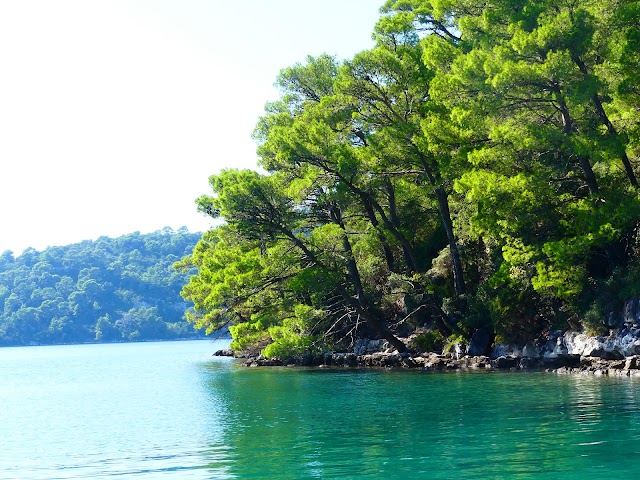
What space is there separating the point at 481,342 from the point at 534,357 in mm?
3327

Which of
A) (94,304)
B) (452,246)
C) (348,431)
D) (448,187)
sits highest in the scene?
(448,187)

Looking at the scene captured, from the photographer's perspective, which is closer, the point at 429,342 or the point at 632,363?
Result: the point at 632,363

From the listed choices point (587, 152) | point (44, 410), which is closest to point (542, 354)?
point (587, 152)

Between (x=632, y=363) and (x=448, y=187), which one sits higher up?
(x=448, y=187)

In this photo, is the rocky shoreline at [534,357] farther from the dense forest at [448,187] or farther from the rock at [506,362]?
the dense forest at [448,187]

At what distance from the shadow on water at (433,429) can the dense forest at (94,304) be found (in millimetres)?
143798

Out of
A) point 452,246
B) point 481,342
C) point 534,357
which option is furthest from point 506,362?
point 452,246

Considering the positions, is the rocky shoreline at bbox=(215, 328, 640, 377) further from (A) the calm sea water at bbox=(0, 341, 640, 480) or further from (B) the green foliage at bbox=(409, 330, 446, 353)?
(A) the calm sea water at bbox=(0, 341, 640, 480)

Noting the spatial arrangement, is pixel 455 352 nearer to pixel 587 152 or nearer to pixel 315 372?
pixel 315 372

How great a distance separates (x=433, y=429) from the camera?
680 inches

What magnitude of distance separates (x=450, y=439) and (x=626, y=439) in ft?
10.4

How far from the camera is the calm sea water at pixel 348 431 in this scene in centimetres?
1366

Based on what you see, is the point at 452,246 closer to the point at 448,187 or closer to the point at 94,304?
the point at 448,187

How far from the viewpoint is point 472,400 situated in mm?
21719
